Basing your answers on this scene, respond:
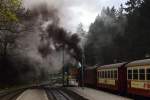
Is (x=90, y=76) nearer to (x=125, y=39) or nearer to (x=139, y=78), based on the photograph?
(x=139, y=78)

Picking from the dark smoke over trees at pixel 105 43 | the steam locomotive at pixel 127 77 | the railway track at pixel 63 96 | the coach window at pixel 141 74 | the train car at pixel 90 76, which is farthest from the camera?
the dark smoke over trees at pixel 105 43

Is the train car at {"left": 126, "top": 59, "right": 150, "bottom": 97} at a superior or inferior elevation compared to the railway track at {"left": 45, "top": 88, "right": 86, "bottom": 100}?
superior

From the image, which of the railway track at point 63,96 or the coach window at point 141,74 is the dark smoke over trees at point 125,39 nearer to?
the railway track at point 63,96

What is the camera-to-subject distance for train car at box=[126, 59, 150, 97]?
30672 mm

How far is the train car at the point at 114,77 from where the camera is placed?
128 ft

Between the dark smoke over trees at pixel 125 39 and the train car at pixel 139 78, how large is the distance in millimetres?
37045

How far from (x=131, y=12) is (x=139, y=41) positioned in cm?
1600

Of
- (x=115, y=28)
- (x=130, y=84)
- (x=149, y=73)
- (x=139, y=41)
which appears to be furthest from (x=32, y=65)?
(x=149, y=73)

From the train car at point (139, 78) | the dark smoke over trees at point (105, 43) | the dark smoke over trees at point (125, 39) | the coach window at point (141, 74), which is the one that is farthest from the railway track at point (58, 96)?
the dark smoke over trees at point (105, 43)

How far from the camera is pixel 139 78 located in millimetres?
32750

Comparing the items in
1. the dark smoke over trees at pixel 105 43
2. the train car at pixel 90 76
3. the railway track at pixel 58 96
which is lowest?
the railway track at pixel 58 96

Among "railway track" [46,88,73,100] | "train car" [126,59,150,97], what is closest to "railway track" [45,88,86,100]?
"railway track" [46,88,73,100]

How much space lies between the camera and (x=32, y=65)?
7956cm

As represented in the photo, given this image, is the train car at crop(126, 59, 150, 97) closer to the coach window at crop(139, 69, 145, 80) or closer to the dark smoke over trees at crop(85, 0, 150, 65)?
the coach window at crop(139, 69, 145, 80)
